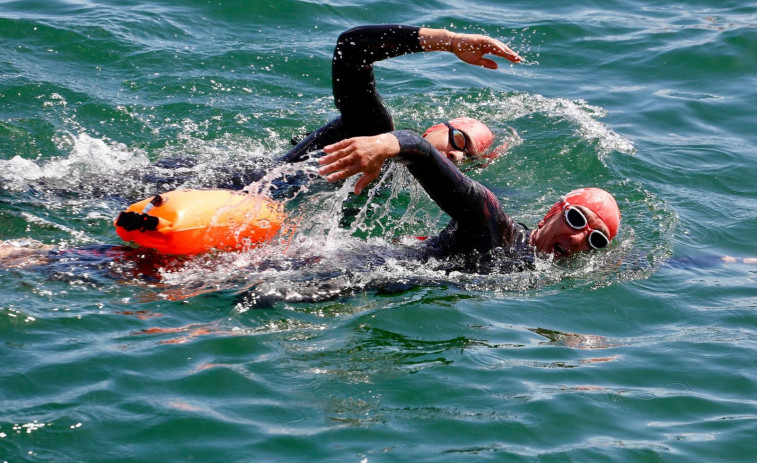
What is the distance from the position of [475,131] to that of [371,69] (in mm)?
1937

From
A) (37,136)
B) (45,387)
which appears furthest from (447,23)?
(45,387)

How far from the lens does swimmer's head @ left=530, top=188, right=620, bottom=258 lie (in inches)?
249

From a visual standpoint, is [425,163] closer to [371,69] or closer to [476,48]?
[476,48]

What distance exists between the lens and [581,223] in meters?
6.30

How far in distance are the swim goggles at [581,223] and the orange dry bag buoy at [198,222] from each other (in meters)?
2.12

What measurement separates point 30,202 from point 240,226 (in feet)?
6.25

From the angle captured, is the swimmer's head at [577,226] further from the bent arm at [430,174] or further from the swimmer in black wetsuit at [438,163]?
the bent arm at [430,174]

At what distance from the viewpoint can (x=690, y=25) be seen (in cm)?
1309

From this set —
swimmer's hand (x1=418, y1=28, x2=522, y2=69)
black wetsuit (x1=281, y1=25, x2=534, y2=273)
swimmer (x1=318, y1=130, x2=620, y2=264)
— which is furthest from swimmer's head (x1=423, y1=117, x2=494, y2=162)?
swimmer's hand (x1=418, y1=28, x2=522, y2=69)

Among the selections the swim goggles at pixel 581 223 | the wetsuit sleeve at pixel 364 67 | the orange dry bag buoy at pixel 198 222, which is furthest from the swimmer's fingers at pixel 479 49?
the orange dry bag buoy at pixel 198 222

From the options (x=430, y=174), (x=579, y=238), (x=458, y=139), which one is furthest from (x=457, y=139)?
(x=430, y=174)

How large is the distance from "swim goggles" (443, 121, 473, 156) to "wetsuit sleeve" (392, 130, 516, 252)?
2.06 meters

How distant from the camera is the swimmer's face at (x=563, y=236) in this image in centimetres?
634

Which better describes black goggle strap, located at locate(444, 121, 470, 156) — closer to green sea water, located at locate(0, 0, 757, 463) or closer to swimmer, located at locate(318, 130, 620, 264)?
green sea water, located at locate(0, 0, 757, 463)
